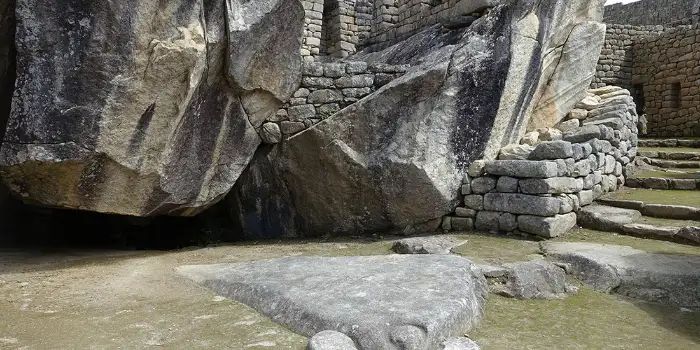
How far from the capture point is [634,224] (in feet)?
19.6

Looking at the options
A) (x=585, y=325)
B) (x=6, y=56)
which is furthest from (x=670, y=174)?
(x=6, y=56)

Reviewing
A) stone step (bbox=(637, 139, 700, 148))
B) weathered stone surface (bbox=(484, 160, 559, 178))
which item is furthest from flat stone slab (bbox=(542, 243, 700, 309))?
stone step (bbox=(637, 139, 700, 148))

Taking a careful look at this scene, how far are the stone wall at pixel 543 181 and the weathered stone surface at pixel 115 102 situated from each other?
3375 millimetres

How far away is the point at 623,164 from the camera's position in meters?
8.11

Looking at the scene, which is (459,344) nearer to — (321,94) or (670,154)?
(321,94)

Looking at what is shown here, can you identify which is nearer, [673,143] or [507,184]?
[507,184]

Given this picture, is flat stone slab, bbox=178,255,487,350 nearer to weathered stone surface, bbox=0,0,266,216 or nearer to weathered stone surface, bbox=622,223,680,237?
weathered stone surface, bbox=0,0,266,216

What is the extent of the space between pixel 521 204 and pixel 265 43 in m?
3.69

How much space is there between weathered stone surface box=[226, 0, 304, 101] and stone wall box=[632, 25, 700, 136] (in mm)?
11304

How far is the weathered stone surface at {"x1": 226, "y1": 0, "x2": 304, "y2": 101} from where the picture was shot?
5992 mm

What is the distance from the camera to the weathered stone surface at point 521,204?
603 centimetres

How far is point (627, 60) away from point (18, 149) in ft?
54.4

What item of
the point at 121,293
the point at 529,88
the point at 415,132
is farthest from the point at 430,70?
the point at 121,293

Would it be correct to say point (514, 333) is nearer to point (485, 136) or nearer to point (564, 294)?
point (564, 294)
